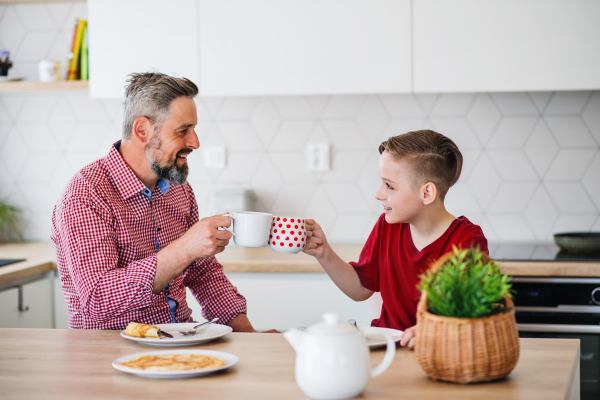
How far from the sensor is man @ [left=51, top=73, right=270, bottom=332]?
1.56 metres

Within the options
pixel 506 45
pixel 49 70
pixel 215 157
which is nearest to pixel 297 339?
pixel 506 45

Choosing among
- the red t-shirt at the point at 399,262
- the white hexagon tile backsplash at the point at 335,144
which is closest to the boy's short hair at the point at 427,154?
the red t-shirt at the point at 399,262

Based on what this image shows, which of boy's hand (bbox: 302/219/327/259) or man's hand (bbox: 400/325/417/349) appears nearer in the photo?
man's hand (bbox: 400/325/417/349)

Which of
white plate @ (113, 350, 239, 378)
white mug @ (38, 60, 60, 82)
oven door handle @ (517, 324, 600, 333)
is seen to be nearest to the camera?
white plate @ (113, 350, 239, 378)

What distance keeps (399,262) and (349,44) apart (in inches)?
45.3

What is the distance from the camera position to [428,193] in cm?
176

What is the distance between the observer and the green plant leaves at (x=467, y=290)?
1.07 meters

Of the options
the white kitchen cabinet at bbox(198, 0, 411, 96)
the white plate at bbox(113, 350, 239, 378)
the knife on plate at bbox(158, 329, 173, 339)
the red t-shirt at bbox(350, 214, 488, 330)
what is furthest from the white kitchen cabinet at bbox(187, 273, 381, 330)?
the white plate at bbox(113, 350, 239, 378)

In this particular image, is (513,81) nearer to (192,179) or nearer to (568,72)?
(568,72)

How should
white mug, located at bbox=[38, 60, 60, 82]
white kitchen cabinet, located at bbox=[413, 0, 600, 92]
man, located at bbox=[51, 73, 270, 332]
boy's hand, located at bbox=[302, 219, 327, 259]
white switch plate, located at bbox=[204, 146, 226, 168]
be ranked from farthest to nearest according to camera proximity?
white switch plate, located at bbox=[204, 146, 226, 168] < white mug, located at bbox=[38, 60, 60, 82] < white kitchen cabinet, located at bbox=[413, 0, 600, 92] < boy's hand, located at bbox=[302, 219, 327, 259] < man, located at bbox=[51, 73, 270, 332]

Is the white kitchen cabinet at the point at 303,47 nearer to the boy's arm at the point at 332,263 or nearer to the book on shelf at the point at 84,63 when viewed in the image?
the book on shelf at the point at 84,63

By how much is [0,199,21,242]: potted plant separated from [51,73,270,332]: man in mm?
1561

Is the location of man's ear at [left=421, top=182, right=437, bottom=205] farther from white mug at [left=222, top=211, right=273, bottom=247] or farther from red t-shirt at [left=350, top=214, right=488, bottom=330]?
white mug at [left=222, top=211, right=273, bottom=247]

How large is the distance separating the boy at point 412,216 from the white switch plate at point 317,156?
124 cm
